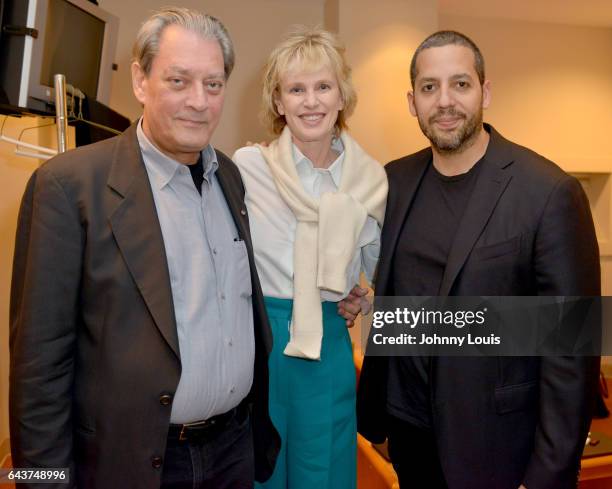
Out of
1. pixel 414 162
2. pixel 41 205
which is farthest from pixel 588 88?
pixel 41 205

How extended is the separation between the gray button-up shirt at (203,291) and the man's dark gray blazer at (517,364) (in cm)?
56

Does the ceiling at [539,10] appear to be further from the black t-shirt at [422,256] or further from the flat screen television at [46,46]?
the black t-shirt at [422,256]

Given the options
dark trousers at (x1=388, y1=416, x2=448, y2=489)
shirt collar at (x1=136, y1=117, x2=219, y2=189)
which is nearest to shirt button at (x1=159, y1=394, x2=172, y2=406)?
shirt collar at (x1=136, y1=117, x2=219, y2=189)

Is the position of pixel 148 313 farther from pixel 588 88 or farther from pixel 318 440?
pixel 588 88

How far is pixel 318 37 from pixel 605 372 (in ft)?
15.5

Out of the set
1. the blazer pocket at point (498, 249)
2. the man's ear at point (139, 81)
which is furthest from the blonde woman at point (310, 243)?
the man's ear at point (139, 81)

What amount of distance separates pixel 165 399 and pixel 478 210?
3.06 ft

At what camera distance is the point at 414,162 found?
1.72m

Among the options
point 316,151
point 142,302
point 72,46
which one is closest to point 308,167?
point 316,151

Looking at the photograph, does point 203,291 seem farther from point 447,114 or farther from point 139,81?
point 447,114

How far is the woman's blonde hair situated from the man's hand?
24.2 inches

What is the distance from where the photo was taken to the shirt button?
1089mm

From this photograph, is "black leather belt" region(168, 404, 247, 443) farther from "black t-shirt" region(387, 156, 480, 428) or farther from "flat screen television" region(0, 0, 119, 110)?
"flat screen television" region(0, 0, 119, 110)

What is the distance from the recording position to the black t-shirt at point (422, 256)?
1.50 m
